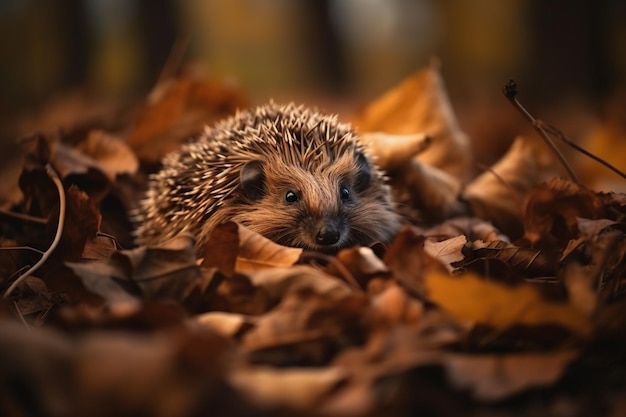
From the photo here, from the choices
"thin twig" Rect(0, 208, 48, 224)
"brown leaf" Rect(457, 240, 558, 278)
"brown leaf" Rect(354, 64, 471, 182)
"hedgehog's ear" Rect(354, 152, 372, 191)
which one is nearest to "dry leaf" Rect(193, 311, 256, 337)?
"brown leaf" Rect(457, 240, 558, 278)

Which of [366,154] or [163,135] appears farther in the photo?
[163,135]

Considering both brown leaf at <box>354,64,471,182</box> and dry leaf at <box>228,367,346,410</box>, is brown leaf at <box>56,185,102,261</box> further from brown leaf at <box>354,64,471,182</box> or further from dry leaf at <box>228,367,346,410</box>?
brown leaf at <box>354,64,471,182</box>

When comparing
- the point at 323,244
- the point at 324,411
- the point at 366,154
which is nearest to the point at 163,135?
the point at 366,154

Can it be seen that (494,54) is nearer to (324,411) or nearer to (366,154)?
(366,154)

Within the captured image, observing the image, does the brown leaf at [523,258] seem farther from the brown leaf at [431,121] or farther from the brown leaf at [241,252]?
the brown leaf at [431,121]

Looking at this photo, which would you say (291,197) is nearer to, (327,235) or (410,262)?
(327,235)

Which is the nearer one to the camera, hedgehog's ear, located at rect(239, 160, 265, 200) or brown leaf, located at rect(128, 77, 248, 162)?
hedgehog's ear, located at rect(239, 160, 265, 200)

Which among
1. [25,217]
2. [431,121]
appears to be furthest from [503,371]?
[431,121]
